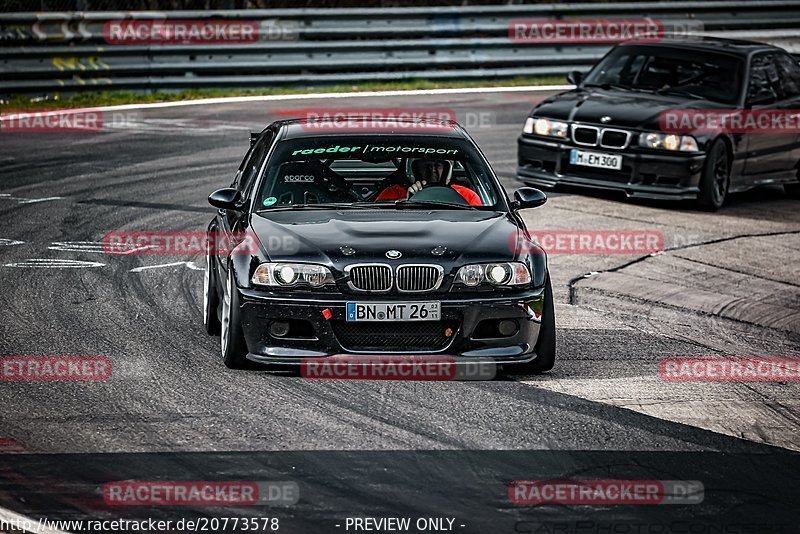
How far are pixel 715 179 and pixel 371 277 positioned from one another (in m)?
7.73

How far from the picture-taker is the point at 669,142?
46.4ft

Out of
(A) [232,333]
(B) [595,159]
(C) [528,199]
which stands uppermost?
(C) [528,199]

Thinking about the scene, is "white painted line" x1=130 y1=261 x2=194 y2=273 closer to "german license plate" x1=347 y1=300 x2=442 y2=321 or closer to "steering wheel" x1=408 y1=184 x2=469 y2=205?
"steering wheel" x1=408 y1=184 x2=469 y2=205

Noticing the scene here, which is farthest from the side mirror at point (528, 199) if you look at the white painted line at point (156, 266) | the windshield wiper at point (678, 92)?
the windshield wiper at point (678, 92)

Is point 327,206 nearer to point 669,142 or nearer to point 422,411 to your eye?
point 422,411

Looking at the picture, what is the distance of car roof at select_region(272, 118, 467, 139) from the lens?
890 centimetres

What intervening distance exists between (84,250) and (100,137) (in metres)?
6.93

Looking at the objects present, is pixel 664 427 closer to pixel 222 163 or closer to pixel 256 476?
pixel 256 476

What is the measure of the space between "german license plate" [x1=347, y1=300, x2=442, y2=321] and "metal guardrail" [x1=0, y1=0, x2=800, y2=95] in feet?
46.0

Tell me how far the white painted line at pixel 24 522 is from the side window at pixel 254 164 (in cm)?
345

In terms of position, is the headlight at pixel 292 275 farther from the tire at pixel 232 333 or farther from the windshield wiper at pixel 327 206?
the windshield wiper at pixel 327 206

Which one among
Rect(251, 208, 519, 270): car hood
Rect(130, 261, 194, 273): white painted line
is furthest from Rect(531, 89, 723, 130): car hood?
Rect(251, 208, 519, 270): car hood

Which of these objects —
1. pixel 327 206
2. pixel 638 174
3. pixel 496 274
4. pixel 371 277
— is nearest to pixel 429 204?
pixel 327 206

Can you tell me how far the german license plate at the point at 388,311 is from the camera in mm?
7414
